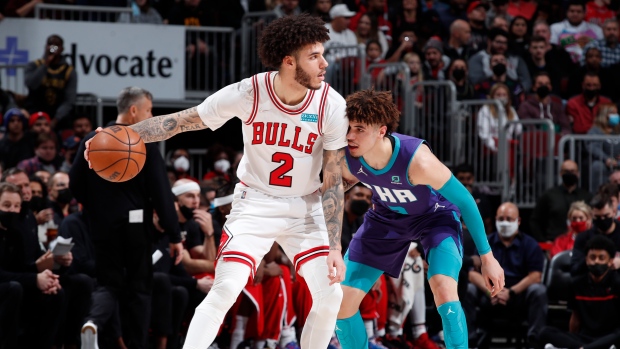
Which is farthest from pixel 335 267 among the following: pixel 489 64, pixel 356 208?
pixel 489 64

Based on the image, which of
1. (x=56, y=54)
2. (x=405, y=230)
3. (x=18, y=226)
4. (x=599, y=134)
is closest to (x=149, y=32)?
(x=56, y=54)

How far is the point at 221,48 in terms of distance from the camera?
14.5 meters

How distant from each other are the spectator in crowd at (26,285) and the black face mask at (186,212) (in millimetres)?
1474

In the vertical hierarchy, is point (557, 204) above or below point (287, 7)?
below

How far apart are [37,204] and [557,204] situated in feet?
20.1

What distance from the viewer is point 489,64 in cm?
1444

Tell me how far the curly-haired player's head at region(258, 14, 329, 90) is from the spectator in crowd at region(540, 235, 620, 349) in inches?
197

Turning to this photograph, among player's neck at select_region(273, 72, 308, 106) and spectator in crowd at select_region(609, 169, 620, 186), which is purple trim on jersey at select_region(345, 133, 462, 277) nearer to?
player's neck at select_region(273, 72, 308, 106)

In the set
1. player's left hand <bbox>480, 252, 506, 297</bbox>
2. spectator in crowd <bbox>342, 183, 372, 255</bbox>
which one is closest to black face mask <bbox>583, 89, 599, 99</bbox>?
spectator in crowd <bbox>342, 183, 372, 255</bbox>

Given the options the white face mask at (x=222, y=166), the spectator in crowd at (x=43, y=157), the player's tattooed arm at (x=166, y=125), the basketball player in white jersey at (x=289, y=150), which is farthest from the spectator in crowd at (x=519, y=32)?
the player's tattooed arm at (x=166, y=125)

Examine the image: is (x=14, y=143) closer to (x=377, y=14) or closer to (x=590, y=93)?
(x=377, y=14)

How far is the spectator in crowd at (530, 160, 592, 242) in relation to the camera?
12.3 m

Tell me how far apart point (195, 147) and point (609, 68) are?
6.25 m

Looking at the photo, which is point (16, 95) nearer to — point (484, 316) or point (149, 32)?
point (149, 32)
